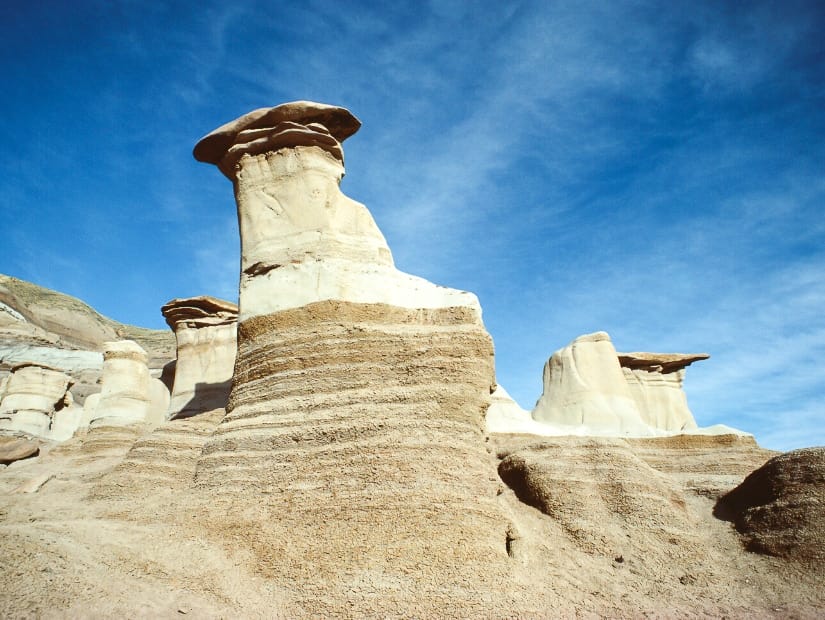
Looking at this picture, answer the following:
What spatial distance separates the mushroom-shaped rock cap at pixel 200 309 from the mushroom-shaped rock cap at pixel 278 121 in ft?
33.2

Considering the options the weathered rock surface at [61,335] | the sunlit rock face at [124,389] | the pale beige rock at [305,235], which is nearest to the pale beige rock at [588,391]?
the pale beige rock at [305,235]

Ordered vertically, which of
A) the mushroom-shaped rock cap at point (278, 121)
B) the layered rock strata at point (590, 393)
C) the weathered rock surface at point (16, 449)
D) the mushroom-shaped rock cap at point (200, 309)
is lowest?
the weathered rock surface at point (16, 449)

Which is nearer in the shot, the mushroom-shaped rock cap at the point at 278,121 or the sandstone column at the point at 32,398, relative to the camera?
the mushroom-shaped rock cap at the point at 278,121

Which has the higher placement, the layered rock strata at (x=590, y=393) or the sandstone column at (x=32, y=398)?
the sandstone column at (x=32, y=398)

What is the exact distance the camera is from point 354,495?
6.63m

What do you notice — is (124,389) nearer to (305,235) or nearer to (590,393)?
(305,235)

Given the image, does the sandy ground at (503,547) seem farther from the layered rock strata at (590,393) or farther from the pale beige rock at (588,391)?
the pale beige rock at (588,391)

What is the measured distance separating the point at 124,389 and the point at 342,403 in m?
13.0

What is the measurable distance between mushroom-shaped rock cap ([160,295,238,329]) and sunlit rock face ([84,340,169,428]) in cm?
175

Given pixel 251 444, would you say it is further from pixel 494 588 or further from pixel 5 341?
pixel 5 341

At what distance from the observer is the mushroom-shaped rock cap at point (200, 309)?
20.2 metres

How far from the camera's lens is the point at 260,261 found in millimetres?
9336

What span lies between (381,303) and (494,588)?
392 cm

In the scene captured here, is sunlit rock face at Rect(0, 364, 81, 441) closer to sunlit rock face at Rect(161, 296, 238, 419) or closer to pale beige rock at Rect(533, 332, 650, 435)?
sunlit rock face at Rect(161, 296, 238, 419)
